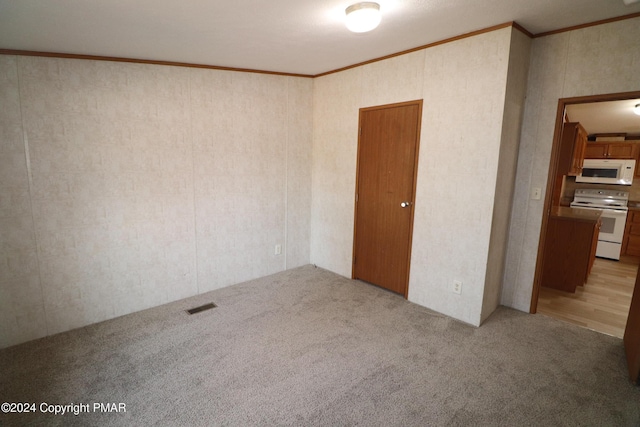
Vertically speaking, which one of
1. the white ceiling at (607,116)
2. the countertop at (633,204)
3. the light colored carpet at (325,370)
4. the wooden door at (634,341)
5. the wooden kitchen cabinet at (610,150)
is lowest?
the light colored carpet at (325,370)

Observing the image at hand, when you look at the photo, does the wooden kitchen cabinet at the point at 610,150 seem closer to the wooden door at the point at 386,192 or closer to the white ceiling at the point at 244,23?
the white ceiling at the point at 244,23

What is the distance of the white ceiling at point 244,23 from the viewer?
1863 mm

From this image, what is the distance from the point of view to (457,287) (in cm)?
284

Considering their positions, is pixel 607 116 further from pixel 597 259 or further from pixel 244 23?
pixel 244 23

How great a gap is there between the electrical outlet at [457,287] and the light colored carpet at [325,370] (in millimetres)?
272

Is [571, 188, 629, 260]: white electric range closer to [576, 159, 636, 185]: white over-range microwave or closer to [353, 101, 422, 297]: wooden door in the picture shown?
[576, 159, 636, 185]: white over-range microwave

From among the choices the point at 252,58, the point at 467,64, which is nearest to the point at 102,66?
the point at 252,58

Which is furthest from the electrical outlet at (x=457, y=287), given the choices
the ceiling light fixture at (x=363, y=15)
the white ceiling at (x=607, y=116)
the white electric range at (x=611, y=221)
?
the white electric range at (x=611, y=221)

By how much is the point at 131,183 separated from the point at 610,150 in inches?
298

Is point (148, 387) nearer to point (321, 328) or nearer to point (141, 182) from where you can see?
point (321, 328)

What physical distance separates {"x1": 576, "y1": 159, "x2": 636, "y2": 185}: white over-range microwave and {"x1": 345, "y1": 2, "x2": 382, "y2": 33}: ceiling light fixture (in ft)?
19.3

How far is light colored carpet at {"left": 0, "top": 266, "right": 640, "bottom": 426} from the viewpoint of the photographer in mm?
1791

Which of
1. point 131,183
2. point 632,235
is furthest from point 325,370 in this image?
point 632,235

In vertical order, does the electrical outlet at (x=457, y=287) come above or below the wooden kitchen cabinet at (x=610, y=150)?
below
